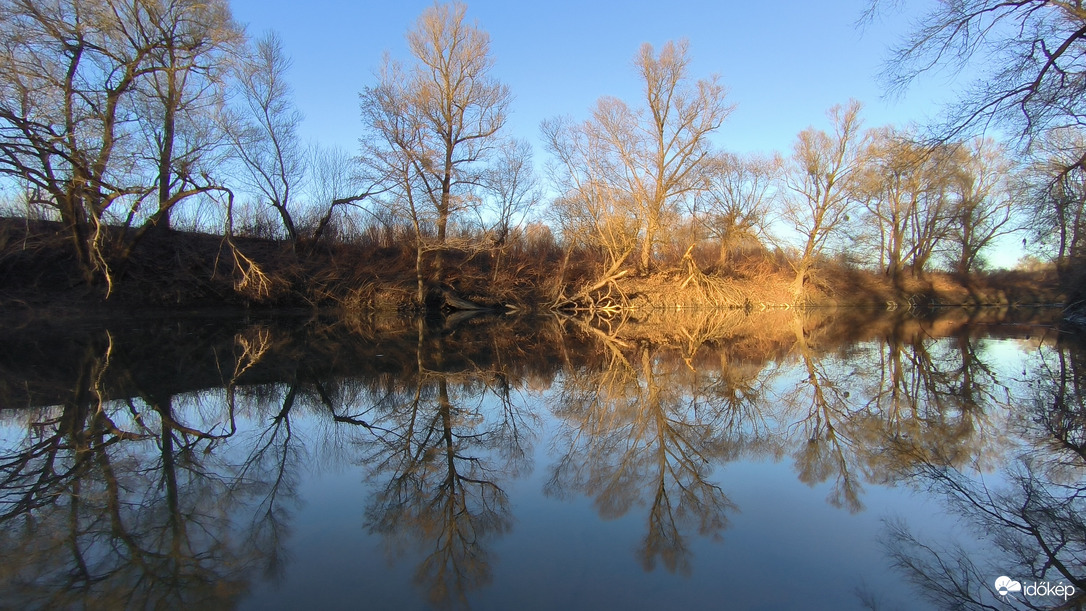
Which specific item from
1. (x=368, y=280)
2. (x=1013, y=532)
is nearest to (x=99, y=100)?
(x=368, y=280)

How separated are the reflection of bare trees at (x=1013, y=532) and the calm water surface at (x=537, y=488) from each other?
0.02 m

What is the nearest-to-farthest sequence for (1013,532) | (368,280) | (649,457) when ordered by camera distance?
(1013,532) → (649,457) → (368,280)

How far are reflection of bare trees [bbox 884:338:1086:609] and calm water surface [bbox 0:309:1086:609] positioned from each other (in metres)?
0.02

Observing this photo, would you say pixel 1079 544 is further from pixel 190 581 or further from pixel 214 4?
pixel 214 4

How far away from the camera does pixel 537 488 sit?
3.70 meters

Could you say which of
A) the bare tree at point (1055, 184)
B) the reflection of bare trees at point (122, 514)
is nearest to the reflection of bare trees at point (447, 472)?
the reflection of bare trees at point (122, 514)

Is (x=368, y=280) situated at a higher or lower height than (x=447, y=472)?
higher

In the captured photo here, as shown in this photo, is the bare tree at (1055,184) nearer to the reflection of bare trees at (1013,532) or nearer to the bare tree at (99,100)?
the reflection of bare trees at (1013,532)

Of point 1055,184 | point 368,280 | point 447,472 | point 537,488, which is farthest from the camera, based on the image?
point 368,280

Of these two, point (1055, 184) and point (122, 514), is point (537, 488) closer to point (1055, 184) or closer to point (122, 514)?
point (122, 514)

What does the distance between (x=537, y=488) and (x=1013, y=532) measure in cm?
279

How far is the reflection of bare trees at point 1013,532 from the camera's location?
2461 mm

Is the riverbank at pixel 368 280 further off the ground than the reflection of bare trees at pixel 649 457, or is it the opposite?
the riverbank at pixel 368 280

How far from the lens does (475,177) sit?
67.4 feet
